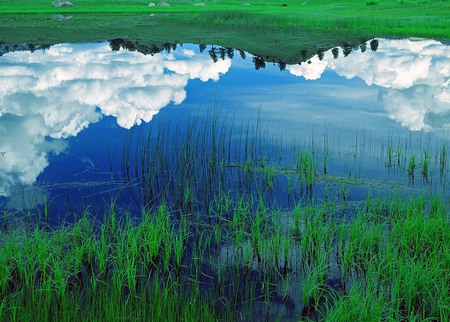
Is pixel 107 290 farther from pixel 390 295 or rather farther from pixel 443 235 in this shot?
pixel 443 235

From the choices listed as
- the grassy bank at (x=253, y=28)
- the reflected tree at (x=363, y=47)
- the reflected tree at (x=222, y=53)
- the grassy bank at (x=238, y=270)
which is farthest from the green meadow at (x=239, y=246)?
the reflected tree at (x=363, y=47)

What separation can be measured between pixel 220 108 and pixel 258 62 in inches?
345

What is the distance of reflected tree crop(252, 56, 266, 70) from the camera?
71.8 feet

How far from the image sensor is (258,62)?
23.0 meters

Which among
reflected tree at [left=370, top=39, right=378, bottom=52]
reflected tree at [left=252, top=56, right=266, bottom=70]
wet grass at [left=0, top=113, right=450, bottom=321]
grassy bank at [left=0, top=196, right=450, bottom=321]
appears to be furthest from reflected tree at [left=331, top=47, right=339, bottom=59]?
grassy bank at [left=0, top=196, right=450, bottom=321]

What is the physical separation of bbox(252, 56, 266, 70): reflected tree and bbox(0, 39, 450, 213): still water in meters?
0.04

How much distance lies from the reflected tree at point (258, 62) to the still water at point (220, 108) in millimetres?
40

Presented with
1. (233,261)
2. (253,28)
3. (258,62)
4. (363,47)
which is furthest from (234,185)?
(253,28)

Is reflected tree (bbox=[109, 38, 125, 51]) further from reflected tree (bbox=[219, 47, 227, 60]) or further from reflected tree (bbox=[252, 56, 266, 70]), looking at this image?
reflected tree (bbox=[252, 56, 266, 70])

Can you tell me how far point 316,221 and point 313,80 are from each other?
13266 mm

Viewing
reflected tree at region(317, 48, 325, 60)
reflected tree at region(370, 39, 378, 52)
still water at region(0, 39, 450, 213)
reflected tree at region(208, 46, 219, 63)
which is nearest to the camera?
still water at region(0, 39, 450, 213)

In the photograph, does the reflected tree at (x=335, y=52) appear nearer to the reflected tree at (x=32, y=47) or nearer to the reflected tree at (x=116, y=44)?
the reflected tree at (x=116, y=44)

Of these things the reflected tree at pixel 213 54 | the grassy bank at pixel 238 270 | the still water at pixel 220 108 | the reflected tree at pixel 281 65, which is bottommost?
the grassy bank at pixel 238 270

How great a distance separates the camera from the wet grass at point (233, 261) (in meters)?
5.49
